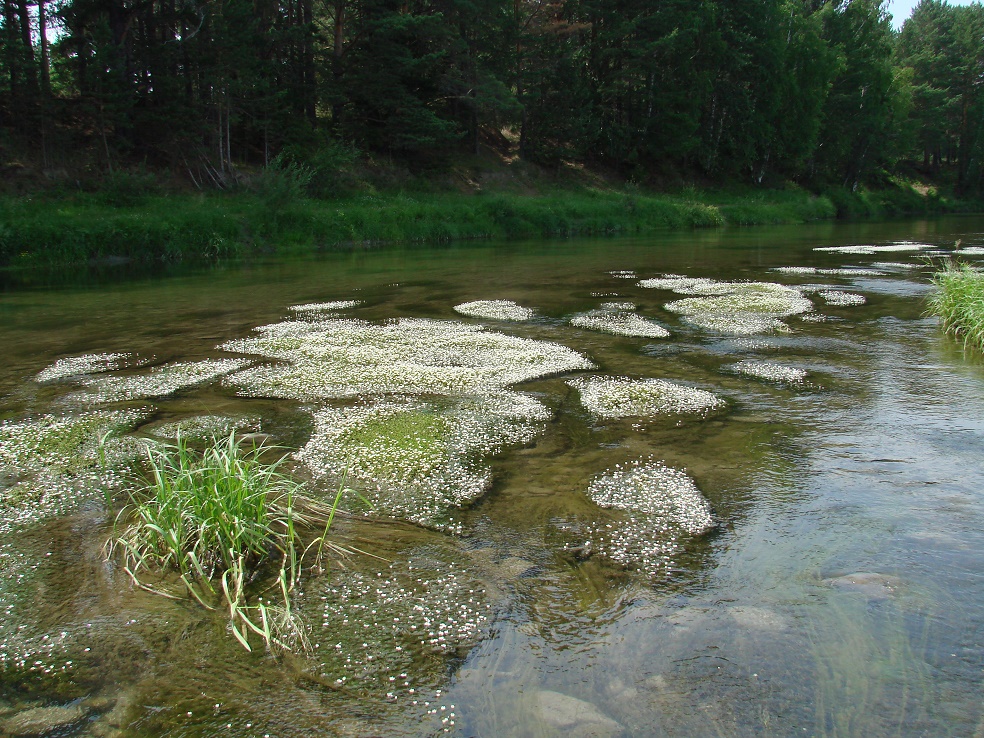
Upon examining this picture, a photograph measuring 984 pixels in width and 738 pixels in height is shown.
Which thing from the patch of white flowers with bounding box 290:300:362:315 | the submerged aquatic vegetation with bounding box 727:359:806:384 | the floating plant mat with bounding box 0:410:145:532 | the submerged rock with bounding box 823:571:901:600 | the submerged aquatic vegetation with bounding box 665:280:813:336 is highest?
→ the submerged aquatic vegetation with bounding box 665:280:813:336

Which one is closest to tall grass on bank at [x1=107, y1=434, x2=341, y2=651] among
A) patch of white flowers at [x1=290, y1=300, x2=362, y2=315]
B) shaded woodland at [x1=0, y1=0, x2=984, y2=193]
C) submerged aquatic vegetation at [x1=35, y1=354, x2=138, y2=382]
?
submerged aquatic vegetation at [x1=35, y1=354, x2=138, y2=382]

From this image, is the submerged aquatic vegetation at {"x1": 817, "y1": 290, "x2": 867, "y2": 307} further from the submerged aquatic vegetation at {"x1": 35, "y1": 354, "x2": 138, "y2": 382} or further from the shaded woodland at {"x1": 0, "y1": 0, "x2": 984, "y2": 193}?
the shaded woodland at {"x1": 0, "y1": 0, "x2": 984, "y2": 193}

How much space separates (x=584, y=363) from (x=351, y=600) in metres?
5.81

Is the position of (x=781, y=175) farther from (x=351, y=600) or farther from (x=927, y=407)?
(x=351, y=600)

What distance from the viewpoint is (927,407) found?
23.7ft

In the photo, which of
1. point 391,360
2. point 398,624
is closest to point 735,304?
point 391,360

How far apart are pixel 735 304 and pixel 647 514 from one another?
974 centimetres

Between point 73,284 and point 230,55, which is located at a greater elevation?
point 230,55

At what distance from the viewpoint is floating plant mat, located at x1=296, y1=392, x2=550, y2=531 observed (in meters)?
5.17

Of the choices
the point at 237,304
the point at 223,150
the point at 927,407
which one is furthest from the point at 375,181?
the point at 927,407

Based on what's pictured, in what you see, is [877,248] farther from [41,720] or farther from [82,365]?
[41,720]

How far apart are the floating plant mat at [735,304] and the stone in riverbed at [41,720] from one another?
9.96 metres

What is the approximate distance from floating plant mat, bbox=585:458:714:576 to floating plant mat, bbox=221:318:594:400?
2.72m

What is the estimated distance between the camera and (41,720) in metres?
3.01
